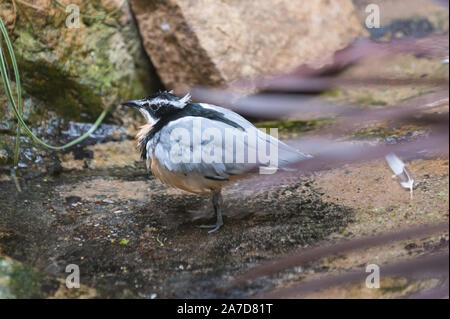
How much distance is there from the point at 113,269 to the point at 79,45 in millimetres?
2461

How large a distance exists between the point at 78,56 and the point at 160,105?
4.98 feet

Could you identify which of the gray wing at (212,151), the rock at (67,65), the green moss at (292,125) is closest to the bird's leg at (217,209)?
the gray wing at (212,151)

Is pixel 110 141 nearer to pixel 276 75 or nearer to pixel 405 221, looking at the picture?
pixel 276 75

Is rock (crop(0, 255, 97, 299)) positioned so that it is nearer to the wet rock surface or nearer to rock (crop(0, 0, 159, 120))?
the wet rock surface

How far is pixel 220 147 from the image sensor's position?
296 centimetres

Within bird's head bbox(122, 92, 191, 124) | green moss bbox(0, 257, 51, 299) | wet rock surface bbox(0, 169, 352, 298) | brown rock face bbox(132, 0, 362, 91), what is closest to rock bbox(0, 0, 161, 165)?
brown rock face bbox(132, 0, 362, 91)

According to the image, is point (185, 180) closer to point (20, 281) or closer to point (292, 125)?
point (20, 281)

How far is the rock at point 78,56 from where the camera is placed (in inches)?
163

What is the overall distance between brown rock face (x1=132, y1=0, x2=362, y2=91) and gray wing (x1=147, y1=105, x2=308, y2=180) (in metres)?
1.83

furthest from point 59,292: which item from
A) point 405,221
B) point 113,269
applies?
point 405,221

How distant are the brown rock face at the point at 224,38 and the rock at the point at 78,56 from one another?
22 cm

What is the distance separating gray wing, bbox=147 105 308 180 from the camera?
2947 millimetres

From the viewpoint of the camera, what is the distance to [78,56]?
14.6 feet
